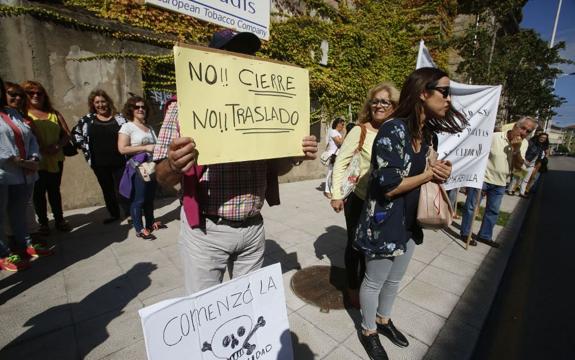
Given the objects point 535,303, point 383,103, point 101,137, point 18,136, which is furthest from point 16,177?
point 535,303

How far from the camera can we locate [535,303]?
327cm

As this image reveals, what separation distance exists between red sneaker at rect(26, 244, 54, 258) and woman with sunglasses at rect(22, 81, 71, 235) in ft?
2.23

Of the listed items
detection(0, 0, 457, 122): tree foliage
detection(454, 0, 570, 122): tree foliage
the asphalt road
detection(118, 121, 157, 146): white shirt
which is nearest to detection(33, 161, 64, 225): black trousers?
detection(118, 121, 157, 146): white shirt

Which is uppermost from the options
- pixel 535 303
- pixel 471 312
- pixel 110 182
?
pixel 110 182

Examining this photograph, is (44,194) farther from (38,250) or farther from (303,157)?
(303,157)

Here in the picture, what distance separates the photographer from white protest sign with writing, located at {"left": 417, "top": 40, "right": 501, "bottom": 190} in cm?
389

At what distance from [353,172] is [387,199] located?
0.66 m

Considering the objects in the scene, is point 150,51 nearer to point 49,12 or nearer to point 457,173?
point 49,12

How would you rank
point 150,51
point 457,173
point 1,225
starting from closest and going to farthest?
point 1,225 < point 457,173 < point 150,51

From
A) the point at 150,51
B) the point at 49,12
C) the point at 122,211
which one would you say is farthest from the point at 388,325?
the point at 49,12

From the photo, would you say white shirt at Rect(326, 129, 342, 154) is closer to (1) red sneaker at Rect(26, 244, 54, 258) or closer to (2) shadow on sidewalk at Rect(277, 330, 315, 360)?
(2) shadow on sidewalk at Rect(277, 330, 315, 360)

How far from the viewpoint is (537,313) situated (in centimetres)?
309

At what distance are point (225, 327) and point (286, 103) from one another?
120 cm

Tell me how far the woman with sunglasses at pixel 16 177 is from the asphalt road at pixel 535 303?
4849 mm
